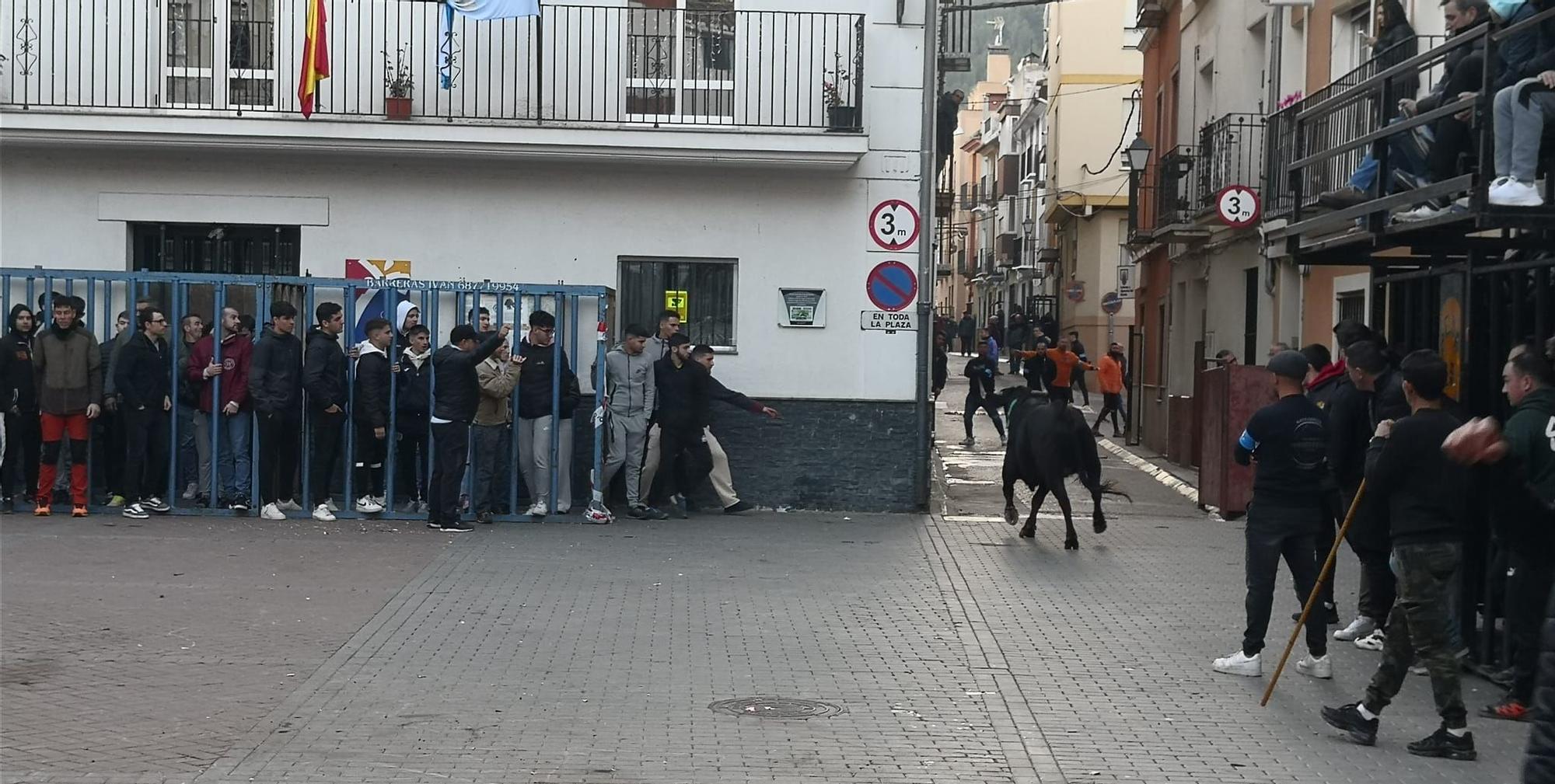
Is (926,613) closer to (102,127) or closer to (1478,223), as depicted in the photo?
(1478,223)

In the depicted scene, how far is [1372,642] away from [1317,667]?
115 cm

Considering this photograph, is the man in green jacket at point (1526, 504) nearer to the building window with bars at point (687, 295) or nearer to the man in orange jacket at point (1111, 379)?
the building window with bars at point (687, 295)

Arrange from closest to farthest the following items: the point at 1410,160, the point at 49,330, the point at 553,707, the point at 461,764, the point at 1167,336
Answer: the point at 461,764 → the point at 553,707 → the point at 1410,160 → the point at 49,330 → the point at 1167,336

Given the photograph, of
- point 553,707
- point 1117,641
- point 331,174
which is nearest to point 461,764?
point 553,707

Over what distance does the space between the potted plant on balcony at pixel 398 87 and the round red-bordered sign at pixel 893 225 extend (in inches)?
181

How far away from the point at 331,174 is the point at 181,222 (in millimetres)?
1531

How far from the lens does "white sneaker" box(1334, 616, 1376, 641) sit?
385 inches

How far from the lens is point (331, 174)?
16203 mm

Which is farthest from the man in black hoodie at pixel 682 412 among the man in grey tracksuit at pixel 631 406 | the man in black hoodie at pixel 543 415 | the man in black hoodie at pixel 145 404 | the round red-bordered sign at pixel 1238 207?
the round red-bordered sign at pixel 1238 207

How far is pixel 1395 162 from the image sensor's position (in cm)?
932

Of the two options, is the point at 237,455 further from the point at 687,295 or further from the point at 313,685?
the point at 313,685

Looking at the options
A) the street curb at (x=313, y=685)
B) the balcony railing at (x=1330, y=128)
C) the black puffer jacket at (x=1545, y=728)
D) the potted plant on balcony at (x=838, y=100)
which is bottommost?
the street curb at (x=313, y=685)

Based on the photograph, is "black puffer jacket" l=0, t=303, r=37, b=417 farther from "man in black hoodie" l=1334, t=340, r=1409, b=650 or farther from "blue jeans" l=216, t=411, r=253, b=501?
"man in black hoodie" l=1334, t=340, r=1409, b=650

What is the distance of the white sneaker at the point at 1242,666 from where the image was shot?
28.7 feet
